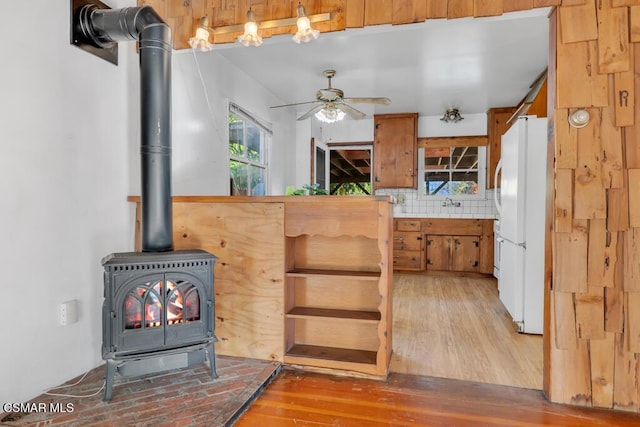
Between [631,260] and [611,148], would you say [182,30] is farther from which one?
[631,260]

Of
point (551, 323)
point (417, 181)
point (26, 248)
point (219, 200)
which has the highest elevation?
point (417, 181)

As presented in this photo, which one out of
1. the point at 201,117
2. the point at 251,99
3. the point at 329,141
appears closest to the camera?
the point at 201,117

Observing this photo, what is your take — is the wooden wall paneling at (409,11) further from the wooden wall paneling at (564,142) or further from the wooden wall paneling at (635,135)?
the wooden wall paneling at (635,135)

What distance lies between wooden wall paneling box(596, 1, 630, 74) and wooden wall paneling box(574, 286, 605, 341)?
45.1 inches

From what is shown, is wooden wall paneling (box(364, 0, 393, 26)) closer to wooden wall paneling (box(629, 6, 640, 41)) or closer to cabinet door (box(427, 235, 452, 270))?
wooden wall paneling (box(629, 6, 640, 41))

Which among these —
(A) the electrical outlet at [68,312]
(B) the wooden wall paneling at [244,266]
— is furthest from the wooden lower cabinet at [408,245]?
(A) the electrical outlet at [68,312]

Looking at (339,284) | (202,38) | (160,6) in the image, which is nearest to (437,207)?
(339,284)

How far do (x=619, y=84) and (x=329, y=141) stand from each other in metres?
4.62

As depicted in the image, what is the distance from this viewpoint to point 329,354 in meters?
2.35

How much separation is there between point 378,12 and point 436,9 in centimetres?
32

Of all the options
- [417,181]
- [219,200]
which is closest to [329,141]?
[417,181]

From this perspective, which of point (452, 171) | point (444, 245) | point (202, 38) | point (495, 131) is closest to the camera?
point (202, 38)

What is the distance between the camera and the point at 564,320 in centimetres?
192

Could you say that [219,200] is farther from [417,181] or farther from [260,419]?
[417,181]
